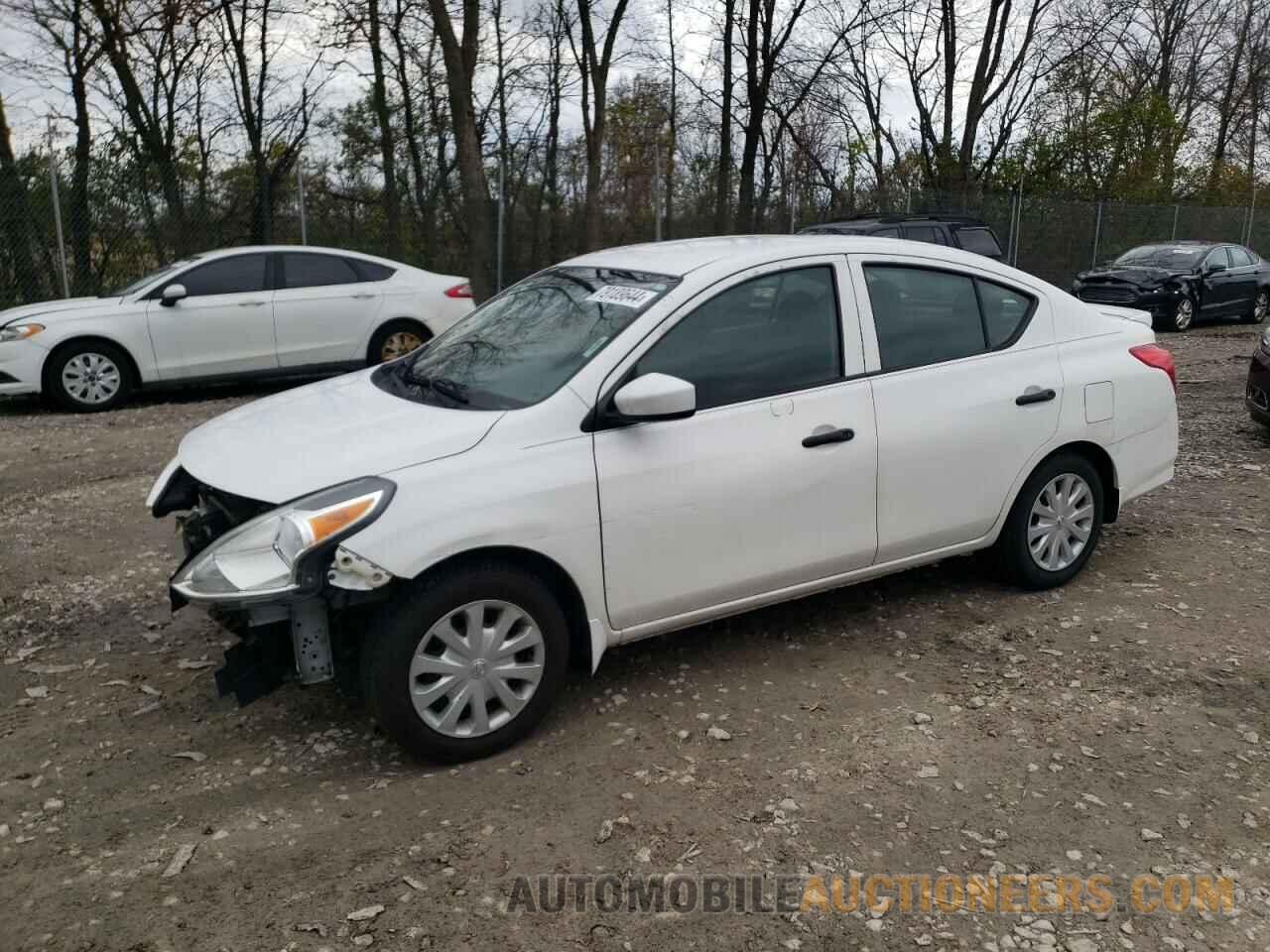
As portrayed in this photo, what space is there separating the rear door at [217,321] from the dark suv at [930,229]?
6747 millimetres

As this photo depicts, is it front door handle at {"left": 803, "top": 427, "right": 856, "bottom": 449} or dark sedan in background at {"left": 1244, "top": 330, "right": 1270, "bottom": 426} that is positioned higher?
front door handle at {"left": 803, "top": 427, "right": 856, "bottom": 449}

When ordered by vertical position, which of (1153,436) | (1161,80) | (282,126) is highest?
(1161,80)

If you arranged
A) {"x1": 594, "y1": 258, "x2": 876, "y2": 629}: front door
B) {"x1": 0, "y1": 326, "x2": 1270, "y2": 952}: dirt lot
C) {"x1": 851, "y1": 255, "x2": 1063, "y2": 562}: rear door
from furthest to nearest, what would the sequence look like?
{"x1": 851, "y1": 255, "x2": 1063, "y2": 562}: rear door → {"x1": 594, "y1": 258, "x2": 876, "y2": 629}: front door → {"x1": 0, "y1": 326, "x2": 1270, "y2": 952}: dirt lot

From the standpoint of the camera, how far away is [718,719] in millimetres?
3934

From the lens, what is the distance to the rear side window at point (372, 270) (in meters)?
11.2

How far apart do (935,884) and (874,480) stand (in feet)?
5.61

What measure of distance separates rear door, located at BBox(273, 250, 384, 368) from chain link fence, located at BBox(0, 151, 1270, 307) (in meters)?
3.86

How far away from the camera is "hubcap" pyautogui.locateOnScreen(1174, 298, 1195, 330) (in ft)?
56.7

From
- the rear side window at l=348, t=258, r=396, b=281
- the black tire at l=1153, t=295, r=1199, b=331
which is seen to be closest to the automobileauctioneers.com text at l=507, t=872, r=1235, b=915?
the rear side window at l=348, t=258, r=396, b=281

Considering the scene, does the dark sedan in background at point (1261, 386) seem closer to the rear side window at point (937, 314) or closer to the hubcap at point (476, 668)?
the rear side window at point (937, 314)

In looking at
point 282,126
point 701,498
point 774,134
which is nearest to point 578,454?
point 701,498

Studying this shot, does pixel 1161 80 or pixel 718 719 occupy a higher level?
pixel 1161 80

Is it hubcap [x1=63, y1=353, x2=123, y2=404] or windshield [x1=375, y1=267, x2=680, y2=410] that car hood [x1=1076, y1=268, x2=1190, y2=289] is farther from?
windshield [x1=375, y1=267, x2=680, y2=410]

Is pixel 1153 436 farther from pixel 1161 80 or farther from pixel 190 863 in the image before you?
pixel 1161 80
